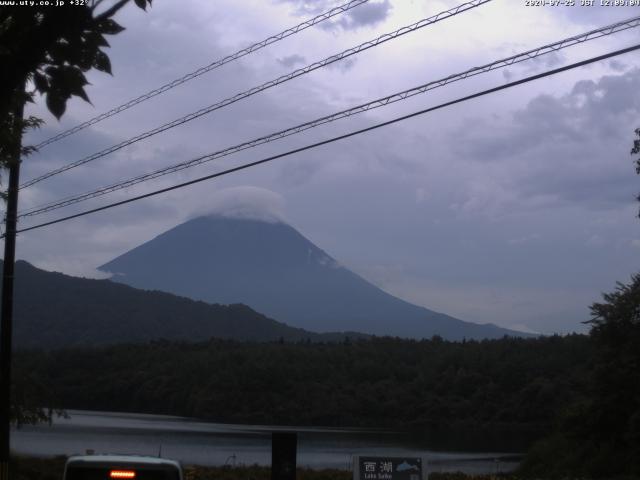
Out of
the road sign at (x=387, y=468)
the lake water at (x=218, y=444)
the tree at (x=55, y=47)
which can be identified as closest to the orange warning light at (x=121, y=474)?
the tree at (x=55, y=47)

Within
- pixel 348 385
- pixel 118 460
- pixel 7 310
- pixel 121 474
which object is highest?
pixel 7 310

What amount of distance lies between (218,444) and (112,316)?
105 meters

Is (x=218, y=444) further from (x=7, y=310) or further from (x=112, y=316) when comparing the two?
(x=112, y=316)

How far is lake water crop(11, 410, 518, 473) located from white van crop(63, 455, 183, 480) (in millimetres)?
22766

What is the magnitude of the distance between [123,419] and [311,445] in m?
18.1

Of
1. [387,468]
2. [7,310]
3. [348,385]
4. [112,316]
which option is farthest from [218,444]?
[112,316]

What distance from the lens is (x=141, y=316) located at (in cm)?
15200

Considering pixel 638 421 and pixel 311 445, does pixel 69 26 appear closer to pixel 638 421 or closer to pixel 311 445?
pixel 638 421

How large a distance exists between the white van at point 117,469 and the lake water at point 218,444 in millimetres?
22766

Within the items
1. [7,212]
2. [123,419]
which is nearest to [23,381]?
[7,212]

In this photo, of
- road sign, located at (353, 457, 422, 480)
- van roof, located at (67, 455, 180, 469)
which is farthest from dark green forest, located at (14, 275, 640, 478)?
van roof, located at (67, 455, 180, 469)

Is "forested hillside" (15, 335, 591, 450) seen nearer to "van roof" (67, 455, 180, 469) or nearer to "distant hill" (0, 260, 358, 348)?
"distant hill" (0, 260, 358, 348)

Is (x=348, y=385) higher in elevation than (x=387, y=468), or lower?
higher

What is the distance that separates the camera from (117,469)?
801cm
